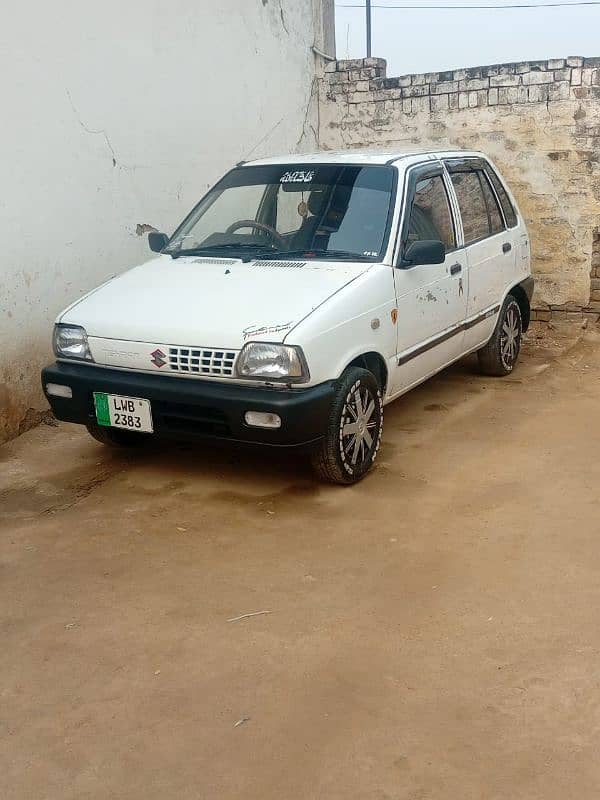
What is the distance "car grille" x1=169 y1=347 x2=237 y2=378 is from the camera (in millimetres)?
4273

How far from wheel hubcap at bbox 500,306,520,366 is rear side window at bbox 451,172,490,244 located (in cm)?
83

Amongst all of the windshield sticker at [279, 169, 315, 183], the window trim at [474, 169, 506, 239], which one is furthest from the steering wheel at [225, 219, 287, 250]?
the window trim at [474, 169, 506, 239]

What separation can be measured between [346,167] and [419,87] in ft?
12.7

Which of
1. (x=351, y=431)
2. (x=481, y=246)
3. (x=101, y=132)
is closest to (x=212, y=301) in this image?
(x=351, y=431)

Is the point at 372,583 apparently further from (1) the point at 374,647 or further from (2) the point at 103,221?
(2) the point at 103,221

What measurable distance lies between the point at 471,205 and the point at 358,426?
2.26 meters

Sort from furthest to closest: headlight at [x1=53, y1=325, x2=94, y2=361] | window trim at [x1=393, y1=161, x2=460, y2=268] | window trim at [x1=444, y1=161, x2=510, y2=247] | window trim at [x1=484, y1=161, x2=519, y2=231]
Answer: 1. window trim at [x1=484, y1=161, x2=519, y2=231]
2. window trim at [x1=444, y1=161, x2=510, y2=247]
3. window trim at [x1=393, y1=161, x2=460, y2=268]
4. headlight at [x1=53, y1=325, x2=94, y2=361]

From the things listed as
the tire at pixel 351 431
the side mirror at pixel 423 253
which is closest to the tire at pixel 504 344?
the side mirror at pixel 423 253

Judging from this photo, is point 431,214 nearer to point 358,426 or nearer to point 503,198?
point 503,198

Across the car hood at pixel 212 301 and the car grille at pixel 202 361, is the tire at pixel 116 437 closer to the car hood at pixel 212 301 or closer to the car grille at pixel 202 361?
the car hood at pixel 212 301

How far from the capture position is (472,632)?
129 inches

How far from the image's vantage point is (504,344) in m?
6.84

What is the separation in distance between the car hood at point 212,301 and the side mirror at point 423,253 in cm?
29

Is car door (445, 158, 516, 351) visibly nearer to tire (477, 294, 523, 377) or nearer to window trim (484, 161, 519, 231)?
window trim (484, 161, 519, 231)
